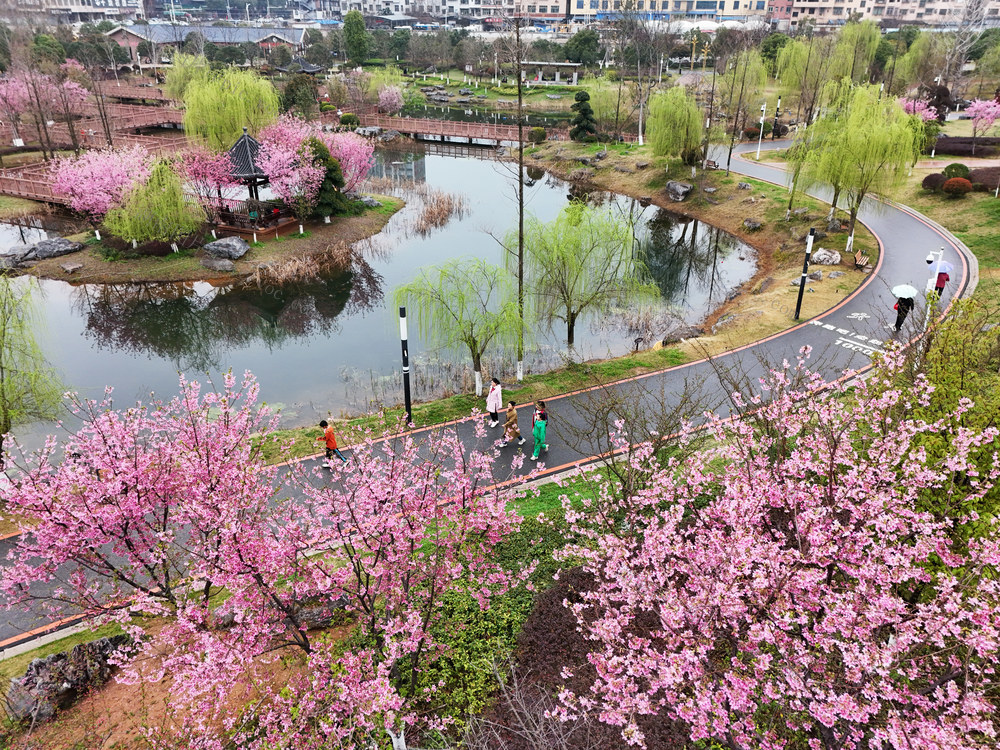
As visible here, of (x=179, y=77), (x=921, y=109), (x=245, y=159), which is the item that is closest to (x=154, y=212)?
(x=245, y=159)

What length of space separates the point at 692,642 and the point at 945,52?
204 ft

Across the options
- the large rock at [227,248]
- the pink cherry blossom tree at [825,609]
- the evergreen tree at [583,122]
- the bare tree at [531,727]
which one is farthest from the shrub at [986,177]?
the large rock at [227,248]

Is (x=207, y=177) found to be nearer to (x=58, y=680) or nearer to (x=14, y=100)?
(x=14, y=100)

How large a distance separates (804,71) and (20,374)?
168 feet

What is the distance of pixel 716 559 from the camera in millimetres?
6695

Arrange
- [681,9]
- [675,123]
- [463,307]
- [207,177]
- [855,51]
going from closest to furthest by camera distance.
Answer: [463,307] → [207,177] → [675,123] → [855,51] → [681,9]

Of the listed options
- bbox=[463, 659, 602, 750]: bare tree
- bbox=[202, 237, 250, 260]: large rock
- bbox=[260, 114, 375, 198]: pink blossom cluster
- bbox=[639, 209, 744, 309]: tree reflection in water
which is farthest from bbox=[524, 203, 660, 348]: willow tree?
bbox=[260, 114, 375, 198]: pink blossom cluster

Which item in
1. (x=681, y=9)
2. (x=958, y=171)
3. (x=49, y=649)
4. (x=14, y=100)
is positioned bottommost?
(x=49, y=649)

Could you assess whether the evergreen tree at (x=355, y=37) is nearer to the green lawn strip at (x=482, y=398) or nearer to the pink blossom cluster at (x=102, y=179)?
the pink blossom cluster at (x=102, y=179)

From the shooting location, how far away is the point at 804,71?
152 feet

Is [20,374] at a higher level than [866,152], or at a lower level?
lower

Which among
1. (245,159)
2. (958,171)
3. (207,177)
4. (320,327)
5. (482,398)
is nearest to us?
(482,398)

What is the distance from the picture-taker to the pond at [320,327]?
18984 millimetres

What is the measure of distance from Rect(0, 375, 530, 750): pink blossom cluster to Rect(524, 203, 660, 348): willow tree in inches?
432
